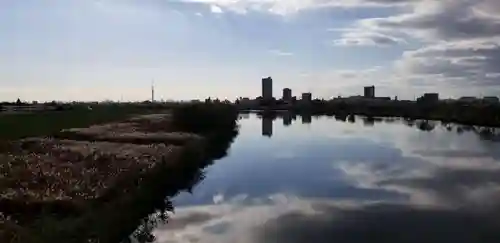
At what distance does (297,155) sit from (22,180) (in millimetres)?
20414

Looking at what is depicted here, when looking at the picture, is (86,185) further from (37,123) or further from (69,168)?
(37,123)

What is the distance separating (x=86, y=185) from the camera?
1513cm

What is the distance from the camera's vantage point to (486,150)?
36.2m

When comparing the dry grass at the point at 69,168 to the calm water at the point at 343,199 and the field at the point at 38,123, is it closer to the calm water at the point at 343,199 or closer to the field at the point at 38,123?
the calm water at the point at 343,199

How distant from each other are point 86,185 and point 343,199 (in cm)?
801

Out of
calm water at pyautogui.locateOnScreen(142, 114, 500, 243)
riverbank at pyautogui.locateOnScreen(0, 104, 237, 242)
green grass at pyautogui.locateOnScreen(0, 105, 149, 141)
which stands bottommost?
calm water at pyautogui.locateOnScreen(142, 114, 500, 243)

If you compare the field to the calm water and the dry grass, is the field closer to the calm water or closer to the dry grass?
the dry grass

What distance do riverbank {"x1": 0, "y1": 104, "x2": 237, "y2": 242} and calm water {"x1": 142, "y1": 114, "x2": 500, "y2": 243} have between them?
93cm

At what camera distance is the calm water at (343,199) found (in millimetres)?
14562

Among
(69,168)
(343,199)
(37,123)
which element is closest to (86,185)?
(69,168)

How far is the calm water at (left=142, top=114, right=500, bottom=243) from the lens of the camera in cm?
1456

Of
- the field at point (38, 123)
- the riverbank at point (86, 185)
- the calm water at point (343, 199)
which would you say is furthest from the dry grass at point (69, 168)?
the field at point (38, 123)

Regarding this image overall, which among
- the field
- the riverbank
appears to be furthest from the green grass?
the riverbank

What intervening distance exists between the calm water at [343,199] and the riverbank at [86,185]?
93cm
